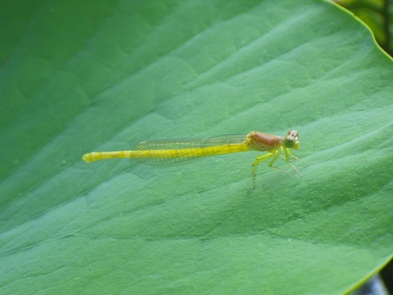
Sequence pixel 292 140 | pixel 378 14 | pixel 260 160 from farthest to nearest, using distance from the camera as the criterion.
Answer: pixel 378 14, pixel 260 160, pixel 292 140

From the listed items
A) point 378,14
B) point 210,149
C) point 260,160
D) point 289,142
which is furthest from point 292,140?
point 378,14

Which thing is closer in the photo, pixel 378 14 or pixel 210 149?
pixel 210 149

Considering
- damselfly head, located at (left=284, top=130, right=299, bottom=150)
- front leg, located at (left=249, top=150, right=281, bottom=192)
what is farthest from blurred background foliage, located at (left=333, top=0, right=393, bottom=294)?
damselfly head, located at (left=284, top=130, right=299, bottom=150)

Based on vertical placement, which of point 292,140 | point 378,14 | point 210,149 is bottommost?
point 292,140

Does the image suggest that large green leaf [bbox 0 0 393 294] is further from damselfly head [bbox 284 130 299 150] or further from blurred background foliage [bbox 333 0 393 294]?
blurred background foliage [bbox 333 0 393 294]

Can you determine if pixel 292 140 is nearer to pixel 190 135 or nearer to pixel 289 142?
pixel 289 142

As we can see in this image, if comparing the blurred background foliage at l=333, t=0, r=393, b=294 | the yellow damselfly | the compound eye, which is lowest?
the compound eye

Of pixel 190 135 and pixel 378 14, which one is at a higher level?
pixel 378 14
